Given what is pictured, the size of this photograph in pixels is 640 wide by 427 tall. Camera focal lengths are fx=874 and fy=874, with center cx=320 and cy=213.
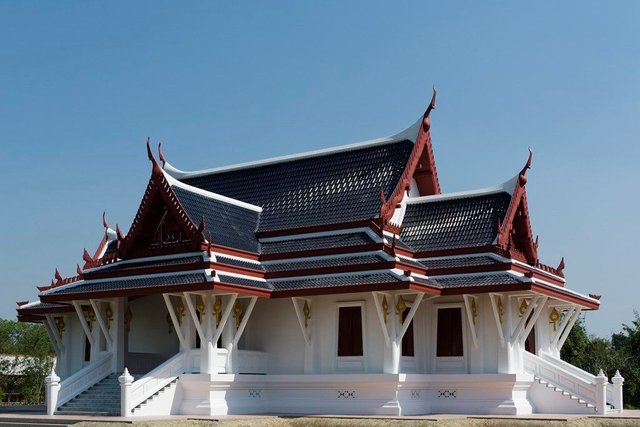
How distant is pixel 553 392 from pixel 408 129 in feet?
25.5

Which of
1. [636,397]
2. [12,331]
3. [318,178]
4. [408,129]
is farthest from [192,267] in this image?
[12,331]

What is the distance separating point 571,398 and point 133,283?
34.0ft

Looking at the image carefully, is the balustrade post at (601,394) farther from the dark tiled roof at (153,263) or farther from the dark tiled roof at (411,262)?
the dark tiled roof at (153,263)

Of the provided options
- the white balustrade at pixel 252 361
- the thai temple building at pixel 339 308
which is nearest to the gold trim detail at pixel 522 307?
the thai temple building at pixel 339 308

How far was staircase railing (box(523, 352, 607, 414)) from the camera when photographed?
1914cm

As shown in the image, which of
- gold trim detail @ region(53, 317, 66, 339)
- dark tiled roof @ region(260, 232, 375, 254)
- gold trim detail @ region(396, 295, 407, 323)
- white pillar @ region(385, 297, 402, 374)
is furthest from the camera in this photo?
gold trim detail @ region(53, 317, 66, 339)

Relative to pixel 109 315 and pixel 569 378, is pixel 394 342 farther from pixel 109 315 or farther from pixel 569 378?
pixel 109 315

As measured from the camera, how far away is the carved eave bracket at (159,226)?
2067 cm

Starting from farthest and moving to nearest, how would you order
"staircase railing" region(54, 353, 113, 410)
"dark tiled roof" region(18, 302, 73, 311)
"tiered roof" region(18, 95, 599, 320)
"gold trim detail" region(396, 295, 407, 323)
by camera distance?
"dark tiled roof" region(18, 302, 73, 311) → "staircase railing" region(54, 353, 113, 410) → "tiered roof" region(18, 95, 599, 320) → "gold trim detail" region(396, 295, 407, 323)

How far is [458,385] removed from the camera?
20.0 metres

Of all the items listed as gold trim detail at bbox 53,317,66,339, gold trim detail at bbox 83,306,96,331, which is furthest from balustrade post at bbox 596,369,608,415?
gold trim detail at bbox 53,317,66,339

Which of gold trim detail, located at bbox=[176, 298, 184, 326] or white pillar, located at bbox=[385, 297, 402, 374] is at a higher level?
gold trim detail, located at bbox=[176, 298, 184, 326]

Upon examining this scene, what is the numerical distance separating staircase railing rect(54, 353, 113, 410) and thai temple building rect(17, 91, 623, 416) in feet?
0.11

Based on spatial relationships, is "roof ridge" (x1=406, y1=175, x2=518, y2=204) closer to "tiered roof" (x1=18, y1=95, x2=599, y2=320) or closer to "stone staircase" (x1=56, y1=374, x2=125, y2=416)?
"tiered roof" (x1=18, y1=95, x2=599, y2=320)
